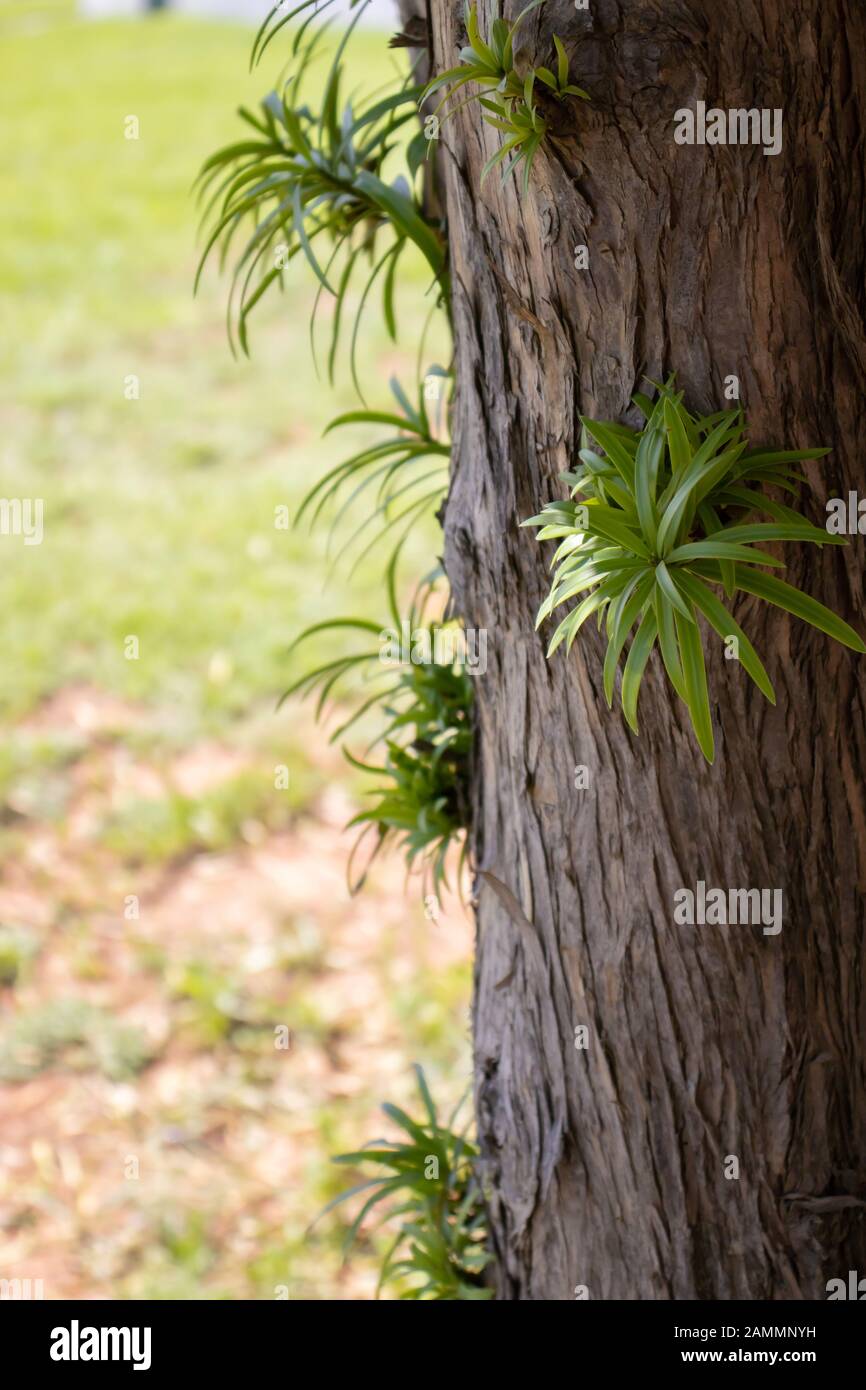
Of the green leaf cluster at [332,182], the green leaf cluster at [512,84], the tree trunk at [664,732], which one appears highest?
the green leaf cluster at [332,182]

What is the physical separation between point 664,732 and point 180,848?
67.7 inches

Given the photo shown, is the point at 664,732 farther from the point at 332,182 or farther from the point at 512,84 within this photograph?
the point at 332,182

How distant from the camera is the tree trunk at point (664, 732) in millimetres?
818

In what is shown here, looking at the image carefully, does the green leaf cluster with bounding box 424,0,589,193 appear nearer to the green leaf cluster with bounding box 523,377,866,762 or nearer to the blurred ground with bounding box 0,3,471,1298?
the green leaf cluster with bounding box 523,377,866,762

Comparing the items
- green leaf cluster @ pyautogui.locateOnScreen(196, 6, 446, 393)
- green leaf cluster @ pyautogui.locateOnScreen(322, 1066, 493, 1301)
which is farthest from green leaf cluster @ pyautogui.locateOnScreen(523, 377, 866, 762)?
green leaf cluster @ pyautogui.locateOnScreen(322, 1066, 493, 1301)

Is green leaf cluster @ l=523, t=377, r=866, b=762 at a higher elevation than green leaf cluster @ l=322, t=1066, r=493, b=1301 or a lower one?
higher

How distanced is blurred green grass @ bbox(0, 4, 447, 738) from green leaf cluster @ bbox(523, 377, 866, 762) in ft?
6.60

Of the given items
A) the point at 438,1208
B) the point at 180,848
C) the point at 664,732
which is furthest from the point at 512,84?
Result: the point at 180,848

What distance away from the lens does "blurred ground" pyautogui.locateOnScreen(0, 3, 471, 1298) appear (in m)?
1.94

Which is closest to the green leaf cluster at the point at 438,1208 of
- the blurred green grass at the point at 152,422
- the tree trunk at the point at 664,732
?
the tree trunk at the point at 664,732

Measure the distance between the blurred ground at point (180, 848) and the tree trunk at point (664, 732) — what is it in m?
0.45

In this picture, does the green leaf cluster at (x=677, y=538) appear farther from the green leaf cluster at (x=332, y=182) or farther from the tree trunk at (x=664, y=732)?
the green leaf cluster at (x=332, y=182)

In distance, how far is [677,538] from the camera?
78cm

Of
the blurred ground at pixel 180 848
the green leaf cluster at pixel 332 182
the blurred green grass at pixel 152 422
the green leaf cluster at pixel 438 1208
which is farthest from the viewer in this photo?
the blurred green grass at pixel 152 422
